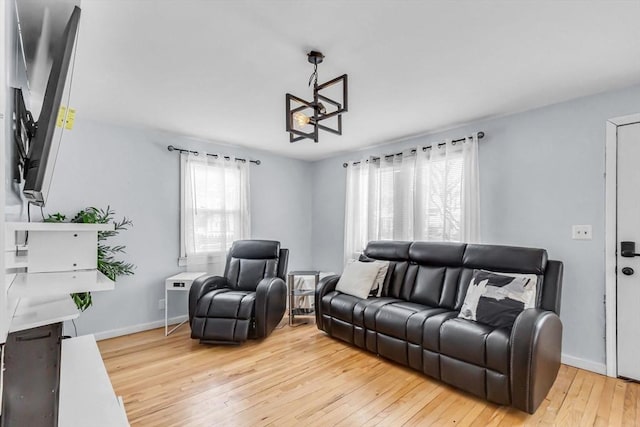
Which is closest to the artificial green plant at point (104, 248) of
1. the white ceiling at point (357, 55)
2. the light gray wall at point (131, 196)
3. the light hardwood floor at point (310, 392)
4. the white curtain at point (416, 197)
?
the light gray wall at point (131, 196)

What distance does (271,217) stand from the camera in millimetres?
4625

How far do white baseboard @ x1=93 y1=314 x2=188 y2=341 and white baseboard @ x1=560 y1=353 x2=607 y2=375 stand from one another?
387 cm

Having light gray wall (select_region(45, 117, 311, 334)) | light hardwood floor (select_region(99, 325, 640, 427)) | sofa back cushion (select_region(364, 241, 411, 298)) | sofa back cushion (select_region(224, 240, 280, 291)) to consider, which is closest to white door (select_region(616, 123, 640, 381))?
light hardwood floor (select_region(99, 325, 640, 427))

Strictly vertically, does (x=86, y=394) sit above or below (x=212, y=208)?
below

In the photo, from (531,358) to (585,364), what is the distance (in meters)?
1.16

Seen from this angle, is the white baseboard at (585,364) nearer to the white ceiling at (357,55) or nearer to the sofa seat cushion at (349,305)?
the sofa seat cushion at (349,305)

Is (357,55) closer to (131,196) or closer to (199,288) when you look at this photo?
(199,288)

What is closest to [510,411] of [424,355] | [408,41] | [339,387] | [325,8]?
[424,355]

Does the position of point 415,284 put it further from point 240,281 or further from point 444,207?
point 240,281

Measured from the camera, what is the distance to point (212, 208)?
13.0ft

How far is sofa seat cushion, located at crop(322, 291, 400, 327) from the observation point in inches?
115

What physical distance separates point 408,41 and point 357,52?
1.00 ft

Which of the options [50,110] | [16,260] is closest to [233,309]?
[16,260]

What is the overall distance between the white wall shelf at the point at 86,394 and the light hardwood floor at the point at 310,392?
26.7 inches
